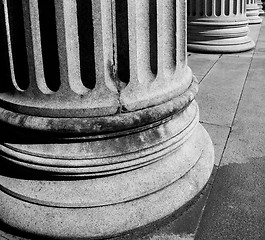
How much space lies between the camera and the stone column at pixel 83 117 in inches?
117

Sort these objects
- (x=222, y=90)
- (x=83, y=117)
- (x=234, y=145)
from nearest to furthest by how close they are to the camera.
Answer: (x=83, y=117) < (x=234, y=145) < (x=222, y=90)

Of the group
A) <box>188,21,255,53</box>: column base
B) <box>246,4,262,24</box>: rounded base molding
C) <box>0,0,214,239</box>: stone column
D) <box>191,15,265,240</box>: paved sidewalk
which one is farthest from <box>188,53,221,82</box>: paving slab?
<box>246,4,262,24</box>: rounded base molding

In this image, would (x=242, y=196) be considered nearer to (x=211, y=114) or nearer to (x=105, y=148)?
(x=105, y=148)

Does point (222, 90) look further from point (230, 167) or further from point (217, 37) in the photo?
point (217, 37)

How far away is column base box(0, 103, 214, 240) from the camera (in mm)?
3004

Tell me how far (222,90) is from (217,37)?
12.6 feet

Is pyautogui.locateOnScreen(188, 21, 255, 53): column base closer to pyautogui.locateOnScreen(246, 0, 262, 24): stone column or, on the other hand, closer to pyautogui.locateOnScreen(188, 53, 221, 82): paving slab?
pyautogui.locateOnScreen(188, 53, 221, 82): paving slab

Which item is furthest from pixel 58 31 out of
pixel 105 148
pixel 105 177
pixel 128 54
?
pixel 105 177

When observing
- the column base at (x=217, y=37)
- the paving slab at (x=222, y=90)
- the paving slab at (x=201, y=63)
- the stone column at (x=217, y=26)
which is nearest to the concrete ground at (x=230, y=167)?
the paving slab at (x=222, y=90)

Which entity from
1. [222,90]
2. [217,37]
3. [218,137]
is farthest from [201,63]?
[218,137]

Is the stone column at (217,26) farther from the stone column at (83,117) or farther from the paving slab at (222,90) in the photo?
the stone column at (83,117)

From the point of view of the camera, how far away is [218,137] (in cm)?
484

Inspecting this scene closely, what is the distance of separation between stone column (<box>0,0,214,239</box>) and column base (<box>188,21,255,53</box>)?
7036 millimetres

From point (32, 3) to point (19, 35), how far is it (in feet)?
1.03
